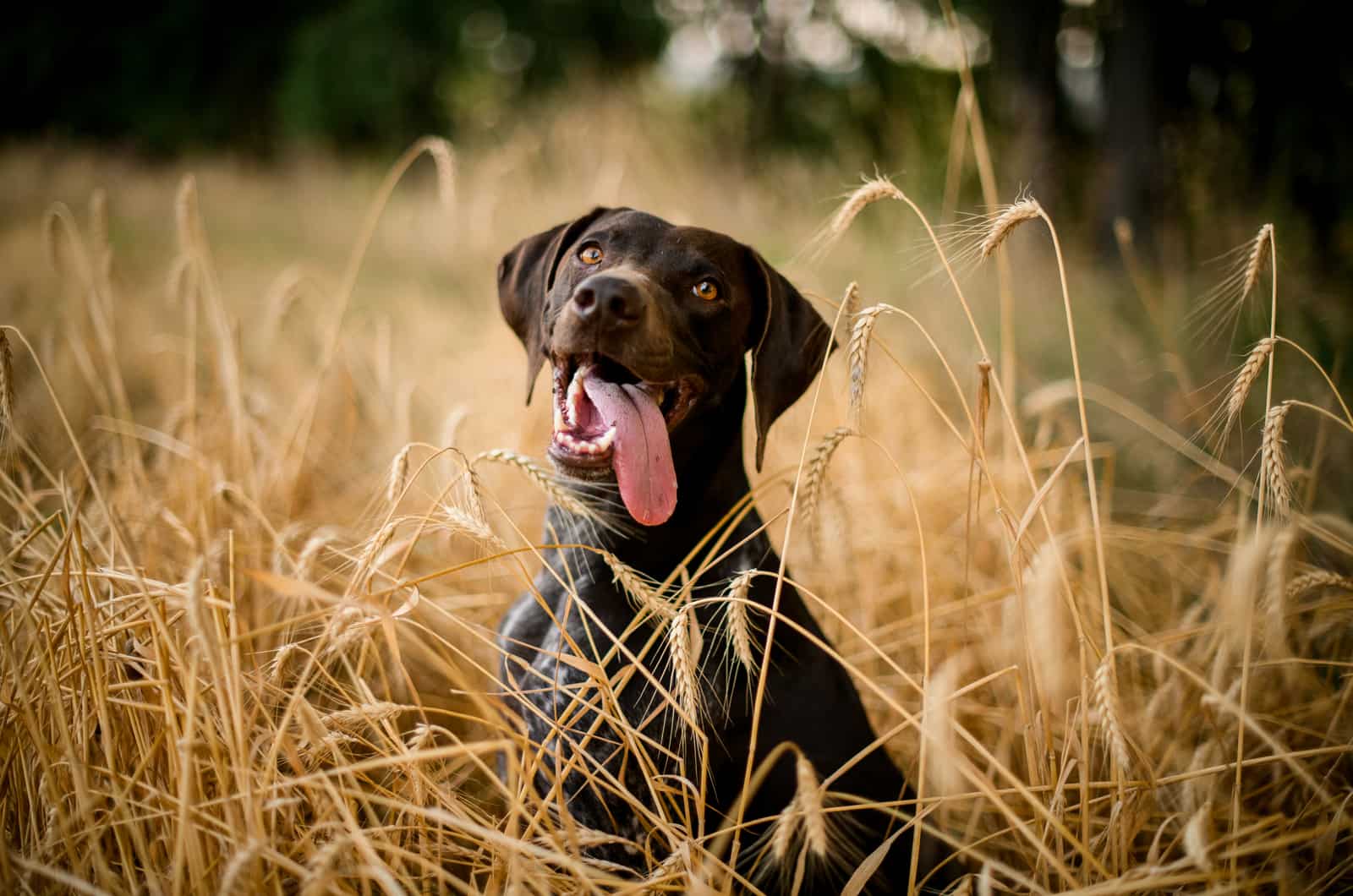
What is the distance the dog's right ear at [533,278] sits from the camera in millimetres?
2320

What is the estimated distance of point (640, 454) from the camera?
191 cm

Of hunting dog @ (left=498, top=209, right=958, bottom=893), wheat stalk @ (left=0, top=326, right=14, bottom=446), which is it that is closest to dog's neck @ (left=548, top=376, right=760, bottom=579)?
hunting dog @ (left=498, top=209, right=958, bottom=893)

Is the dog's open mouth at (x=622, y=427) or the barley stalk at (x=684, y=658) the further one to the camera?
the dog's open mouth at (x=622, y=427)

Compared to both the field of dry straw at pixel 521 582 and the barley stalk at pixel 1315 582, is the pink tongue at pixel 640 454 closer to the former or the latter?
the field of dry straw at pixel 521 582

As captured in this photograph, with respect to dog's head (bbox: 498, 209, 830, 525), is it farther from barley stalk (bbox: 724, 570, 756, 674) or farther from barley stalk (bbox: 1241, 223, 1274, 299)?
barley stalk (bbox: 1241, 223, 1274, 299)

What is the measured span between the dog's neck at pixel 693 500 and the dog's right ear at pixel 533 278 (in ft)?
1.54

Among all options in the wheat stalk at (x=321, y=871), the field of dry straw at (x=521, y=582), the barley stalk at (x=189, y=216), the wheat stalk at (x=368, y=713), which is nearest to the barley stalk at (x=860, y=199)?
the field of dry straw at (x=521, y=582)

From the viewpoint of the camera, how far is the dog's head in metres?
1.89

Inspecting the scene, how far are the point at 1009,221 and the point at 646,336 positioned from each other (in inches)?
31.7

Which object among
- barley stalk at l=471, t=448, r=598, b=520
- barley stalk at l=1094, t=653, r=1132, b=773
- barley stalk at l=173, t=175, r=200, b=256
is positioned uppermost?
barley stalk at l=173, t=175, r=200, b=256

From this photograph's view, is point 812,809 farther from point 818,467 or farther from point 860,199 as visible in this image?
point 860,199

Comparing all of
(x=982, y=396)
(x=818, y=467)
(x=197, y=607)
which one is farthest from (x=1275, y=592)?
(x=197, y=607)

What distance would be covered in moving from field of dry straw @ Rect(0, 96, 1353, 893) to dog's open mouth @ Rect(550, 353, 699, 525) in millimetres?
234

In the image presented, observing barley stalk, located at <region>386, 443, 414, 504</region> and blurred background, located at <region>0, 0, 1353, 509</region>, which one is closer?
barley stalk, located at <region>386, 443, 414, 504</region>
